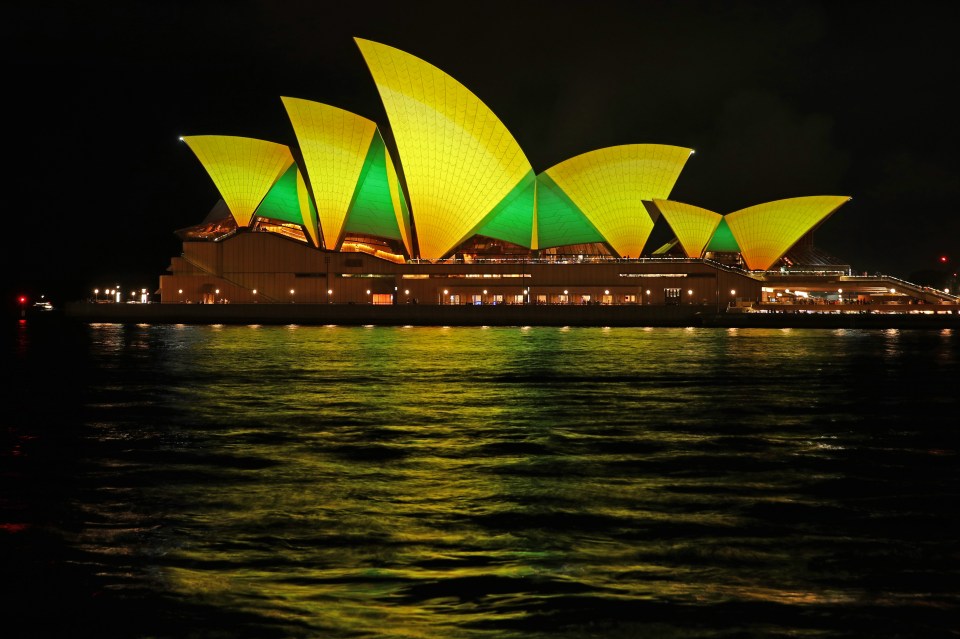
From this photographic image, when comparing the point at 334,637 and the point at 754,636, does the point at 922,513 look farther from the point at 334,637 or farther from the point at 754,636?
the point at 334,637

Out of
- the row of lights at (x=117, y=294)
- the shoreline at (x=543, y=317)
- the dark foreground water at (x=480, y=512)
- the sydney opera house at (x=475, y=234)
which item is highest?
the sydney opera house at (x=475, y=234)

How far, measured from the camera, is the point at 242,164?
6425 cm

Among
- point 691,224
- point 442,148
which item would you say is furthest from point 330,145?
point 691,224

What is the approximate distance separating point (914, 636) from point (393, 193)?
2435 inches

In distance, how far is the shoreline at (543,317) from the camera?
203 feet

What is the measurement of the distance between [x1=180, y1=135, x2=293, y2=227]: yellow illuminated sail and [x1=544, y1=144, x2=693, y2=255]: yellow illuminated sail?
1978cm

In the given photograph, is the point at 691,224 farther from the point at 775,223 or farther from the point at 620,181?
the point at 620,181

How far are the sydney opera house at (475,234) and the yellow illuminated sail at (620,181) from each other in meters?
0.09

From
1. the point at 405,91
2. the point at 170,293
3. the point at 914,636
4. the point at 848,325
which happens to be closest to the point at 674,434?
the point at 914,636

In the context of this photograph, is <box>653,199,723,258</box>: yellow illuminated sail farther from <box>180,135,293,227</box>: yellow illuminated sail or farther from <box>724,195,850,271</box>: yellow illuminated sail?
<box>180,135,293,227</box>: yellow illuminated sail

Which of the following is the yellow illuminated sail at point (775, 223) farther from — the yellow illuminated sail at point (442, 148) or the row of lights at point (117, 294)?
the row of lights at point (117, 294)

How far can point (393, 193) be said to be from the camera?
66062mm

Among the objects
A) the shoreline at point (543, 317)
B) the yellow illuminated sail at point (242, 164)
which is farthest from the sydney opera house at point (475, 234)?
the shoreline at point (543, 317)

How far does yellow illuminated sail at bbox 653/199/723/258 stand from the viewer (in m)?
67.9
